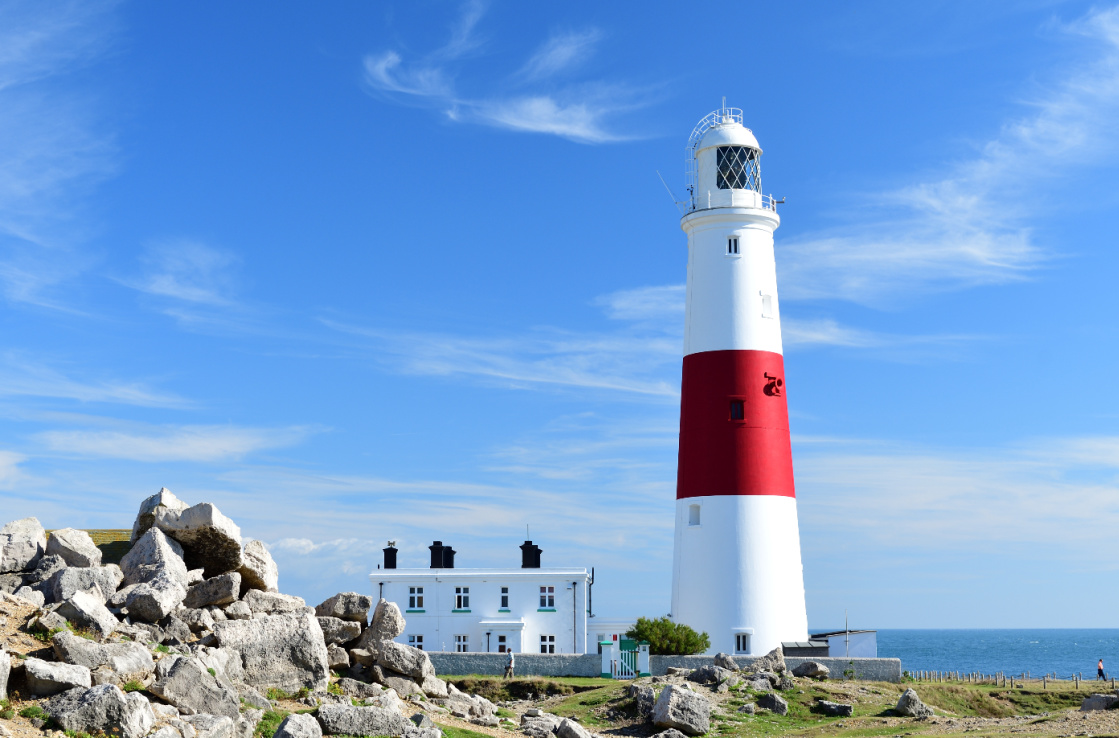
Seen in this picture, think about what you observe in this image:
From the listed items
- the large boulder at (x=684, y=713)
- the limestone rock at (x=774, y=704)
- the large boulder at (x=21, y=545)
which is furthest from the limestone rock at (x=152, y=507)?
the limestone rock at (x=774, y=704)

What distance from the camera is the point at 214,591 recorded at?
2073 cm

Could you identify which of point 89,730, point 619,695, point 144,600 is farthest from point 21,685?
point 619,695

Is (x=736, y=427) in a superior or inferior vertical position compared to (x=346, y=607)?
superior

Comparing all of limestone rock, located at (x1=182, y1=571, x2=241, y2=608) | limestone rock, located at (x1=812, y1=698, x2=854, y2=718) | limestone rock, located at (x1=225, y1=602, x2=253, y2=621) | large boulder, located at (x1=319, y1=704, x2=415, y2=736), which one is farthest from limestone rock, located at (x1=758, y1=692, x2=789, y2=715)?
limestone rock, located at (x1=182, y1=571, x2=241, y2=608)

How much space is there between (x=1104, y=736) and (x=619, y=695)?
12.5 meters

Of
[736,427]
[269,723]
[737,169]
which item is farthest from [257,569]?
[737,169]

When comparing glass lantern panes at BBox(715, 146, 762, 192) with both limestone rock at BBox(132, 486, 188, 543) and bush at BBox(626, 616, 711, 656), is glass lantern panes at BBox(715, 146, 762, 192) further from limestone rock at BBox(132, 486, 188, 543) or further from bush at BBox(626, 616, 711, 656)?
limestone rock at BBox(132, 486, 188, 543)

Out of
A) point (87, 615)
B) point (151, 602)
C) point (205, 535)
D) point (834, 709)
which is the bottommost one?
point (834, 709)

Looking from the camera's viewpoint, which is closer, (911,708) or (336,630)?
(336,630)

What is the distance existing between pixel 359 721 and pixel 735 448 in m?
22.3

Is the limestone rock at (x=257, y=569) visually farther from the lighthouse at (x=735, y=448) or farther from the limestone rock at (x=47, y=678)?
the lighthouse at (x=735, y=448)

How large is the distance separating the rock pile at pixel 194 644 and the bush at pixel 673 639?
14.9 metres

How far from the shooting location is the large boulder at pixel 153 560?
Result: 2083 cm

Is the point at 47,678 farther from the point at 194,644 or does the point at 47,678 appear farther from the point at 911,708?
the point at 911,708
